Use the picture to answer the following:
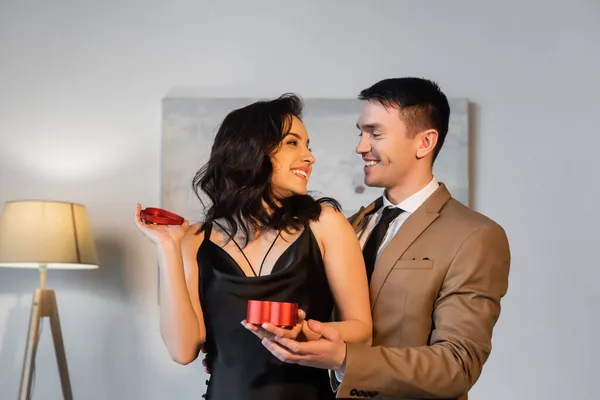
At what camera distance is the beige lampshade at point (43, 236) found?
3.48 metres

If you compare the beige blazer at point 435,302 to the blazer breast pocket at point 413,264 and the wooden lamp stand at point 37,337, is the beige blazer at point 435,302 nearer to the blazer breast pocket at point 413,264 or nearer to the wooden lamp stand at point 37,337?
the blazer breast pocket at point 413,264

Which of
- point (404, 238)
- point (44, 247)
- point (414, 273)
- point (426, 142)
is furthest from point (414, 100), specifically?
point (44, 247)

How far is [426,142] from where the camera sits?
2.25 metres

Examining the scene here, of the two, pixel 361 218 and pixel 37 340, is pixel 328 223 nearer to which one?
pixel 361 218

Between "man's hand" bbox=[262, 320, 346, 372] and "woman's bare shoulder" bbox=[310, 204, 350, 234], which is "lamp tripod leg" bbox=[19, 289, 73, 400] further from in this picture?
"man's hand" bbox=[262, 320, 346, 372]

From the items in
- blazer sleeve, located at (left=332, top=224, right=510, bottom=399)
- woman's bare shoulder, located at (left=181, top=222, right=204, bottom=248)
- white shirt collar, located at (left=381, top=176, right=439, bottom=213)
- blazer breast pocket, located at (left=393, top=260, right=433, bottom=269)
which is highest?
white shirt collar, located at (left=381, top=176, right=439, bottom=213)

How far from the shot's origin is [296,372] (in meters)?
1.85

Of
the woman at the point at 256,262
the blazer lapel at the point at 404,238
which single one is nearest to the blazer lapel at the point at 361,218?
the blazer lapel at the point at 404,238

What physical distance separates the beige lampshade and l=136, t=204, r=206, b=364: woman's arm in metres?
1.75

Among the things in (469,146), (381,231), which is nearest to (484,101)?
(469,146)

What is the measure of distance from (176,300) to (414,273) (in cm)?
60

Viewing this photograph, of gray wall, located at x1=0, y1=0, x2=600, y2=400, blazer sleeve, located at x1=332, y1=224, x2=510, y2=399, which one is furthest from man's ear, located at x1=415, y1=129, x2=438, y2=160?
gray wall, located at x1=0, y1=0, x2=600, y2=400

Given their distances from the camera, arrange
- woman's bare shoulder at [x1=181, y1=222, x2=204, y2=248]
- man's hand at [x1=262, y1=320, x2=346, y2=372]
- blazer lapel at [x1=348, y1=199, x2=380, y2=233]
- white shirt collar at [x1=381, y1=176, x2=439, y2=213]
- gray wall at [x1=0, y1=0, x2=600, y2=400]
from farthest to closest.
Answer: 1. gray wall at [x1=0, y1=0, x2=600, y2=400]
2. blazer lapel at [x1=348, y1=199, x2=380, y2=233]
3. white shirt collar at [x1=381, y1=176, x2=439, y2=213]
4. woman's bare shoulder at [x1=181, y1=222, x2=204, y2=248]
5. man's hand at [x1=262, y1=320, x2=346, y2=372]

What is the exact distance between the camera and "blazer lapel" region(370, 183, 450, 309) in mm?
2014
